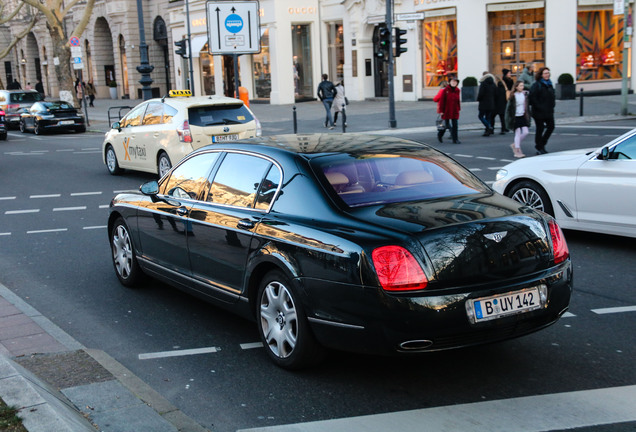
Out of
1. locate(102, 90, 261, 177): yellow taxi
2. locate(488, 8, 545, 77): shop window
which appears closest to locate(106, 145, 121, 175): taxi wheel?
locate(102, 90, 261, 177): yellow taxi

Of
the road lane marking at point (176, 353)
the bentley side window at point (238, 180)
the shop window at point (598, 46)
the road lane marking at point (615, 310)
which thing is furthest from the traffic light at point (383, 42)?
the road lane marking at point (176, 353)

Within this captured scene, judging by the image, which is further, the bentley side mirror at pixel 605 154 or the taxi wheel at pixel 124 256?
the bentley side mirror at pixel 605 154

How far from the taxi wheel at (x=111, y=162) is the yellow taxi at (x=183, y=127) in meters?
1.16

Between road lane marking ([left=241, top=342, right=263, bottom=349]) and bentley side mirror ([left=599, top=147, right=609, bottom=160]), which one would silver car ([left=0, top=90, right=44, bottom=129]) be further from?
road lane marking ([left=241, top=342, right=263, bottom=349])

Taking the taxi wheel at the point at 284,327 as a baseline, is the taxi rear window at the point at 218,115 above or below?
above

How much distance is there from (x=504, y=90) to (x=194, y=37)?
2802 cm

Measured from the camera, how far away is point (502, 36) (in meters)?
34.2

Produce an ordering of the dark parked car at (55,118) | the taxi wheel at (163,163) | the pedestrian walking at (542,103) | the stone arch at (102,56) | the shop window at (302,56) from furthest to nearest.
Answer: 1. the stone arch at (102,56)
2. the shop window at (302,56)
3. the dark parked car at (55,118)
4. the pedestrian walking at (542,103)
5. the taxi wheel at (163,163)

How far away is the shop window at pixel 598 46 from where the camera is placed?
3303 cm

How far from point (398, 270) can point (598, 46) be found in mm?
31733

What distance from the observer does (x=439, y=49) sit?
35906 mm

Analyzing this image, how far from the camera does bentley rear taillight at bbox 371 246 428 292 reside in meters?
4.55

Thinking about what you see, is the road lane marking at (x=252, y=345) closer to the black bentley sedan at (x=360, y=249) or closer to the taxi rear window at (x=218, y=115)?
the black bentley sedan at (x=360, y=249)

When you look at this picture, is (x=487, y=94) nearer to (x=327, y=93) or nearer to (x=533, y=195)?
(x=327, y=93)
